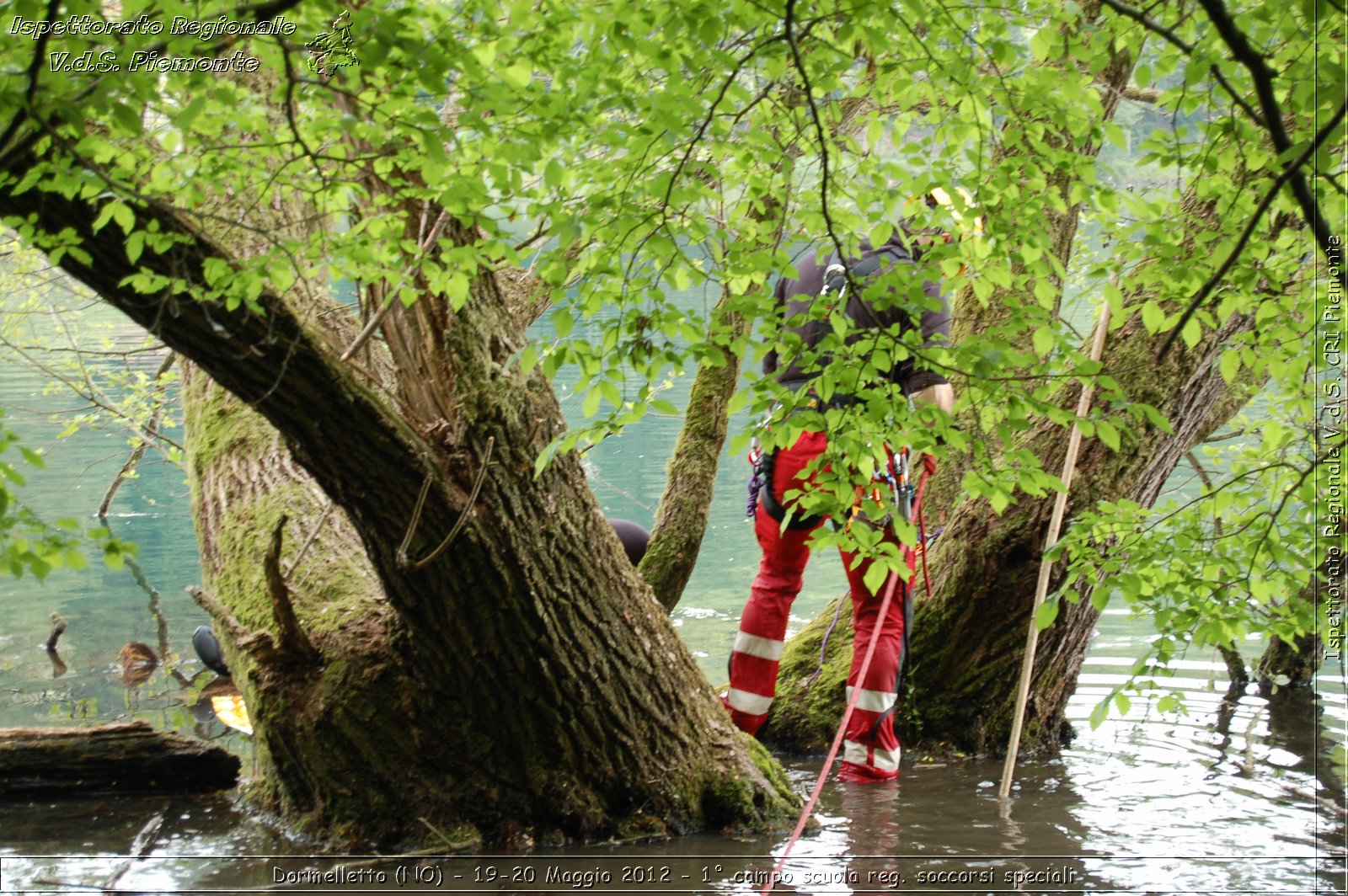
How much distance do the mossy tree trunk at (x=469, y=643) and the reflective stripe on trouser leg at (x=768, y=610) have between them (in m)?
0.56

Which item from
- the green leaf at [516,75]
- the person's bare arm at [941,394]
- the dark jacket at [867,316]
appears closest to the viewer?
the green leaf at [516,75]

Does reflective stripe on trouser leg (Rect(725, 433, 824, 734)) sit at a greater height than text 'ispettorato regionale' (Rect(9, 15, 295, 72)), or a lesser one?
lesser

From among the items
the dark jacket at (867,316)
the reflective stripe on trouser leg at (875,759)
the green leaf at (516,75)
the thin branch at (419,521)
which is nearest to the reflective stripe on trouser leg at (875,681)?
the reflective stripe on trouser leg at (875,759)

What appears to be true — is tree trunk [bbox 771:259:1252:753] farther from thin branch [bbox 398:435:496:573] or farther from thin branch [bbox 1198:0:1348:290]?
thin branch [bbox 1198:0:1348:290]

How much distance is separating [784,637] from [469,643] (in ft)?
4.99

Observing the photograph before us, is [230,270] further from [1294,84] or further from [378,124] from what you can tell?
[1294,84]

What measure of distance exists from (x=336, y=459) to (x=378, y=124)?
3.92ft

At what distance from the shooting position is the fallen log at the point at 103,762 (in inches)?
182

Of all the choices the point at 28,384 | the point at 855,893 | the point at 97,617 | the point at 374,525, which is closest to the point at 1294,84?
the point at 855,893

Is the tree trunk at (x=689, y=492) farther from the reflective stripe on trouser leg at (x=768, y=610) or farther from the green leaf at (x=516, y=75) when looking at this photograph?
the green leaf at (x=516, y=75)

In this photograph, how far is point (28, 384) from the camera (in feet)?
74.1

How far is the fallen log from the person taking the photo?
4.63 m

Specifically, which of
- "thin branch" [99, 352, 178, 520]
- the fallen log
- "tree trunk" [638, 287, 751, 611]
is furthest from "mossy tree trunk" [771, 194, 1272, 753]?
"thin branch" [99, 352, 178, 520]

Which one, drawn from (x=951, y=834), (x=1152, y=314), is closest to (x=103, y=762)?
(x=951, y=834)
